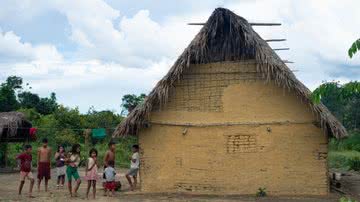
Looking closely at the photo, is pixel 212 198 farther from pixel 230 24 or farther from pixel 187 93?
pixel 230 24

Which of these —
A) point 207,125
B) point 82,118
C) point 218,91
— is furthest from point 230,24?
point 82,118

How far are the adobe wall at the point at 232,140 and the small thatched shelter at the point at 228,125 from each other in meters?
0.02

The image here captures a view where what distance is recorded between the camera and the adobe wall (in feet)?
40.8

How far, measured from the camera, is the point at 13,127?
63.3 feet

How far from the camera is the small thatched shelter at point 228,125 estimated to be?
40.7 ft

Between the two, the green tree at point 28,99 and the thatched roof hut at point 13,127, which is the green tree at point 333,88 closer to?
the thatched roof hut at point 13,127

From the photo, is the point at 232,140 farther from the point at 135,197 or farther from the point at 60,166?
the point at 60,166

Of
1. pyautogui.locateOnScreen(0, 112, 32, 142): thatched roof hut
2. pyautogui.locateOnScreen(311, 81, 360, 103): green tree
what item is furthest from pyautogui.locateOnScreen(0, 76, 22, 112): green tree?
pyautogui.locateOnScreen(311, 81, 360, 103): green tree

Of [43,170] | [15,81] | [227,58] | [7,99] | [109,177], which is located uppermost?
[15,81]

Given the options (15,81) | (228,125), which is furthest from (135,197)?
(15,81)

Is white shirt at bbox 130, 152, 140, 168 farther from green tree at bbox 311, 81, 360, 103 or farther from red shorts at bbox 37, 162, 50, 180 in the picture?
green tree at bbox 311, 81, 360, 103

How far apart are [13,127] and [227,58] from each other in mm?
9840

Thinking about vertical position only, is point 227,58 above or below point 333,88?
above

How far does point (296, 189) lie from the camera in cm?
1245
